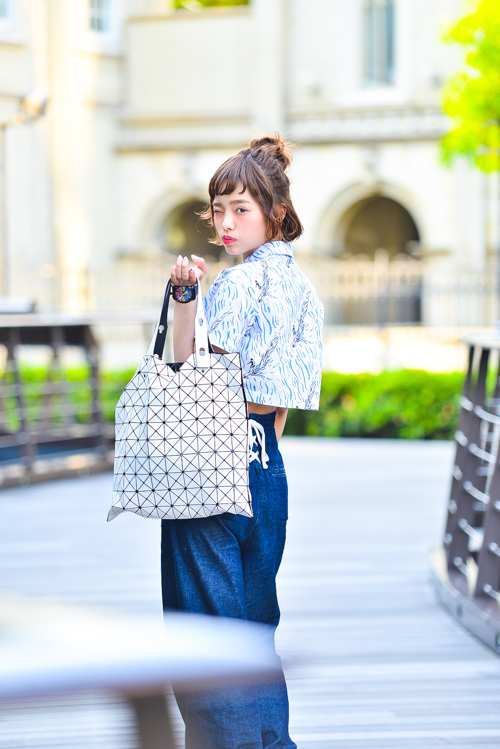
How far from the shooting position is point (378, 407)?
11.6 metres

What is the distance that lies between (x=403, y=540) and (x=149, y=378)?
13.7 ft

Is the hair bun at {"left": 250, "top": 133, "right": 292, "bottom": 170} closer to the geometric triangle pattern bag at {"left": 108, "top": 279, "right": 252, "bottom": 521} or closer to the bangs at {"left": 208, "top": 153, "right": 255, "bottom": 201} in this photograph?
the bangs at {"left": 208, "top": 153, "right": 255, "bottom": 201}

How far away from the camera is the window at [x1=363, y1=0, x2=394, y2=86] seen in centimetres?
2276

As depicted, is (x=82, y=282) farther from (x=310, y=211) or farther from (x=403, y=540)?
(x=403, y=540)

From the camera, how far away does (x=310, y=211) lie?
74.0 ft

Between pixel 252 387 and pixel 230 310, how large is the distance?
194mm

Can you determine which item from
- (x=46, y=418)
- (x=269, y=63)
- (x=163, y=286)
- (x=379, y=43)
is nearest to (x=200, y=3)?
(x=269, y=63)

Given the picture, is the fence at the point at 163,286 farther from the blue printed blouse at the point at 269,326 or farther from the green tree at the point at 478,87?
the blue printed blouse at the point at 269,326

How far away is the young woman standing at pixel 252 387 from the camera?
2.29 m

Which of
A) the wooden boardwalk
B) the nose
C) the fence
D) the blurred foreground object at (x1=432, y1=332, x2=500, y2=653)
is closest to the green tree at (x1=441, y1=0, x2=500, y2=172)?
the fence

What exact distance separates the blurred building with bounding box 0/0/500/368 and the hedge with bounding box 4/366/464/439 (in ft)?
28.9

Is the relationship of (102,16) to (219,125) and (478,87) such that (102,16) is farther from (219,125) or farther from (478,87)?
(478,87)

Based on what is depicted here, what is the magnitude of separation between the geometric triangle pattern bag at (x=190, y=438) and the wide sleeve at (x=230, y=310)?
0.23 ft

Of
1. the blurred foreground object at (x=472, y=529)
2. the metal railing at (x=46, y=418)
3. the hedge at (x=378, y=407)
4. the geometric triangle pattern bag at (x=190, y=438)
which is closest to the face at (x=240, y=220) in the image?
the geometric triangle pattern bag at (x=190, y=438)
